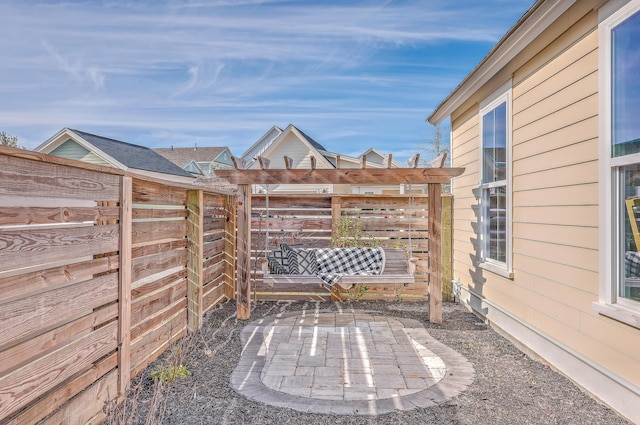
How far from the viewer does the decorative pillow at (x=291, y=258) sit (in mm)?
5293

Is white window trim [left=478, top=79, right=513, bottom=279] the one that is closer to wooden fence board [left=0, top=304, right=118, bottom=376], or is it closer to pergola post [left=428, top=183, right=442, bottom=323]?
pergola post [left=428, top=183, right=442, bottom=323]

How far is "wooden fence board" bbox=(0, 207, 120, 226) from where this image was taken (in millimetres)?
1668

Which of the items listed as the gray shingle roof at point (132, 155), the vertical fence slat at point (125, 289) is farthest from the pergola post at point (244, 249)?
the gray shingle roof at point (132, 155)

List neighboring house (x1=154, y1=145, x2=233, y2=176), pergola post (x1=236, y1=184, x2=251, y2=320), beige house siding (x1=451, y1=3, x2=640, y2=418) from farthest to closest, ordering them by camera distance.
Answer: neighboring house (x1=154, y1=145, x2=233, y2=176), pergola post (x1=236, y1=184, x2=251, y2=320), beige house siding (x1=451, y1=3, x2=640, y2=418)

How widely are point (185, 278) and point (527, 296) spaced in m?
3.45

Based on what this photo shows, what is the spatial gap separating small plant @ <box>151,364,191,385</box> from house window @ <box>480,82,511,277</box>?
3.30 metres

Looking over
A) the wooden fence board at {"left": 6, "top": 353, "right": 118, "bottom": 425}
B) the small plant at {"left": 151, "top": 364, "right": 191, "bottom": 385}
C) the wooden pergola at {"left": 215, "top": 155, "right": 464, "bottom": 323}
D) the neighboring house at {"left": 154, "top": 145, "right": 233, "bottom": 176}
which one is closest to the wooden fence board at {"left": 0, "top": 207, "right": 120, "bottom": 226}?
the wooden fence board at {"left": 6, "top": 353, "right": 118, "bottom": 425}

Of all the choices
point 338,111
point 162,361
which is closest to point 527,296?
point 162,361

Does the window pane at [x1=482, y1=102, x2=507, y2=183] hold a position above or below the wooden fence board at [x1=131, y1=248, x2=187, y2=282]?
above

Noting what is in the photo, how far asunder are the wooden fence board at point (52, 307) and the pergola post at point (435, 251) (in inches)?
137

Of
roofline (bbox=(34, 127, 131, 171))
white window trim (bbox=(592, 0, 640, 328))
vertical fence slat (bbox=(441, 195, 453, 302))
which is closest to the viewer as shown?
white window trim (bbox=(592, 0, 640, 328))

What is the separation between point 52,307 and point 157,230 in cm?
146

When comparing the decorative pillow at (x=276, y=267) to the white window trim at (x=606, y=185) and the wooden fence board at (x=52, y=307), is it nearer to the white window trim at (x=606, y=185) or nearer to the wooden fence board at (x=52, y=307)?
the wooden fence board at (x=52, y=307)

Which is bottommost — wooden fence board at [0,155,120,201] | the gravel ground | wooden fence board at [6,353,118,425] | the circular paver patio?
the circular paver patio
